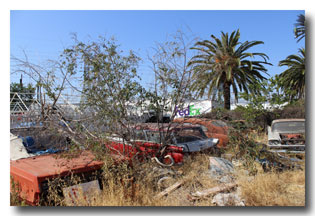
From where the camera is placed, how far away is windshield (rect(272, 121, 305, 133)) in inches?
212

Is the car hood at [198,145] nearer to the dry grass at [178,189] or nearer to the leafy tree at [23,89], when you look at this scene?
the dry grass at [178,189]

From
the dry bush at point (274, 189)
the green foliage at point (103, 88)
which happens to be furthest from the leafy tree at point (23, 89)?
the dry bush at point (274, 189)

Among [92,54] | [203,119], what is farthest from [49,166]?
[203,119]

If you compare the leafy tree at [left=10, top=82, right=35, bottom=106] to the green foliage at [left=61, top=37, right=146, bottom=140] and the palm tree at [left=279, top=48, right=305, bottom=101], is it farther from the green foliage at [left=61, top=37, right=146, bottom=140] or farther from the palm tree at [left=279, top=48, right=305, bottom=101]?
the palm tree at [left=279, top=48, right=305, bottom=101]

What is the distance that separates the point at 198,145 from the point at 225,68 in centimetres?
384

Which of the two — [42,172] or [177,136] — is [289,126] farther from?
[42,172]

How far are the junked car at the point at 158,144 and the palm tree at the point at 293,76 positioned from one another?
8.70 feet

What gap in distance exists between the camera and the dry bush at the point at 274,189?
10.0 ft

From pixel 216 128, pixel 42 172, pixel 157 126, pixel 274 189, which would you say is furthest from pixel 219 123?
pixel 42 172

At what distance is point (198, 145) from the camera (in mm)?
4801

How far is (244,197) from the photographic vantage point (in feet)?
10.4

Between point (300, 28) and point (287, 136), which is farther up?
point (300, 28)

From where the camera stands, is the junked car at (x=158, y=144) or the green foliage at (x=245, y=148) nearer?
the green foliage at (x=245, y=148)

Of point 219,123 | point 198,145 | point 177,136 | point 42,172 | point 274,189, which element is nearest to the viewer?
point 42,172
